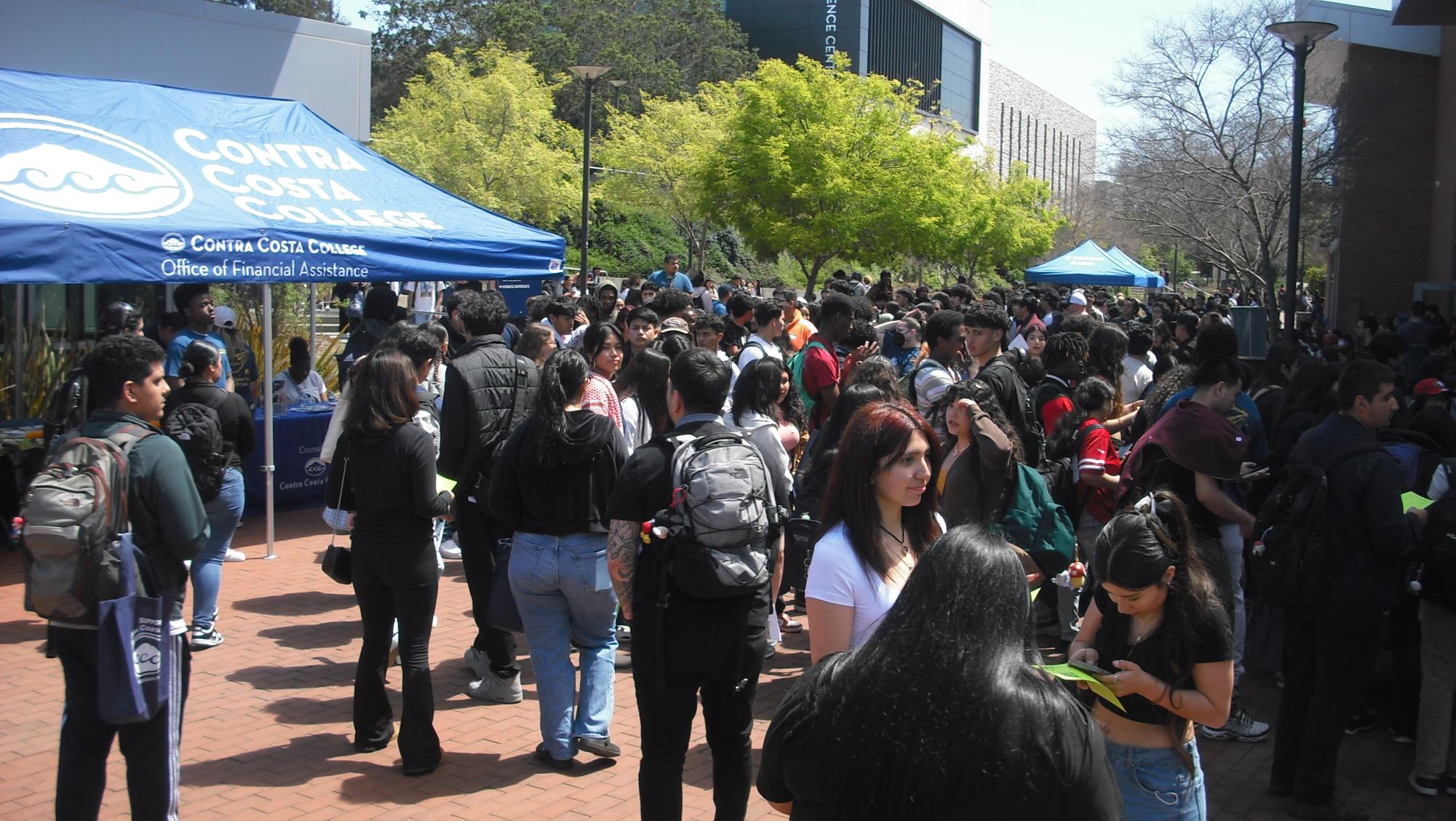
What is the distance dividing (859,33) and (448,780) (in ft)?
235

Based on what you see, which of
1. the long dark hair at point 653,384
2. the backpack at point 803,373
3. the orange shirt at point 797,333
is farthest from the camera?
the orange shirt at point 797,333

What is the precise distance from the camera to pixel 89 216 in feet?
24.5

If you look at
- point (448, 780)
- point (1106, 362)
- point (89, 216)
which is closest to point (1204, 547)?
point (1106, 362)

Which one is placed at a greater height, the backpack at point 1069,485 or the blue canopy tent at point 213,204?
the blue canopy tent at point 213,204

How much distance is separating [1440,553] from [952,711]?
13.0 feet

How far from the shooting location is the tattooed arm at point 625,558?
13.7 feet

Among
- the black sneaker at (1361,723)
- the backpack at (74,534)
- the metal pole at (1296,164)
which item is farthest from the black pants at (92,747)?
the metal pole at (1296,164)

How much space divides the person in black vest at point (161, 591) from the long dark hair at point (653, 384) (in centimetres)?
199

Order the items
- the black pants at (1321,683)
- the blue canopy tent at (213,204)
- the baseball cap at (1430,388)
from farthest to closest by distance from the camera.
→ the blue canopy tent at (213,204)
the baseball cap at (1430,388)
the black pants at (1321,683)

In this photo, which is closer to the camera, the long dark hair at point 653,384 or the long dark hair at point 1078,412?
the long dark hair at point 653,384

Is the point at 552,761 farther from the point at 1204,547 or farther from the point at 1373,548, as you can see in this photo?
the point at 1373,548

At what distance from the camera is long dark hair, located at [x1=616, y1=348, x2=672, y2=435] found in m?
5.45

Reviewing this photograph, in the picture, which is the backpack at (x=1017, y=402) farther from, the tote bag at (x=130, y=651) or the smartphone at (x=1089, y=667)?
the tote bag at (x=130, y=651)

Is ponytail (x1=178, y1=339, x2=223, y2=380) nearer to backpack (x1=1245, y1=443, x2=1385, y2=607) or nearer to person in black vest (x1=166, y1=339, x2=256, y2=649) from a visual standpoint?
person in black vest (x1=166, y1=339, x2=256, y2=649)
